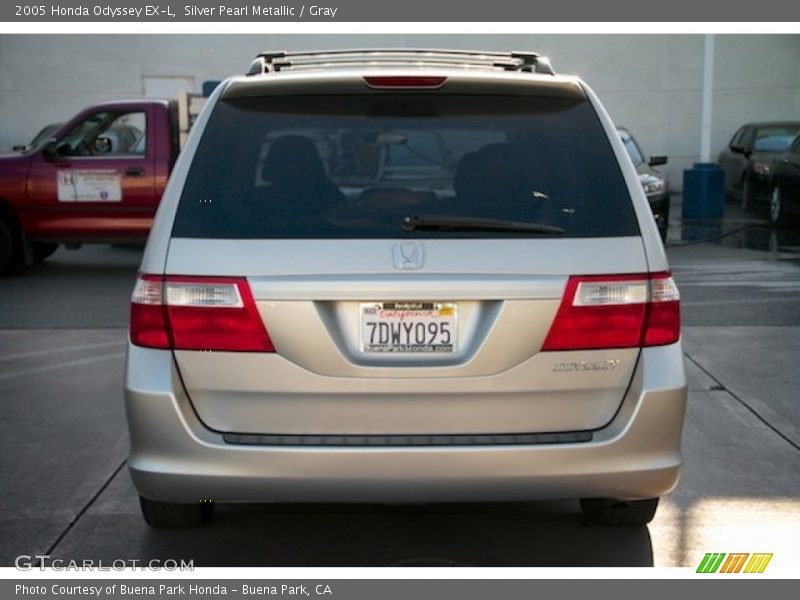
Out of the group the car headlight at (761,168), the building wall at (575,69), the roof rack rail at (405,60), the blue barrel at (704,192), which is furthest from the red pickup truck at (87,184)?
the building wall at (575,69)

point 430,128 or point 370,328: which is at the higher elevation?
point 430,128

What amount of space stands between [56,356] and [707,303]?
5408 mm

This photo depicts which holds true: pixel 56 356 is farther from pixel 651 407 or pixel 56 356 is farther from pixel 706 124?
pixel 706 124

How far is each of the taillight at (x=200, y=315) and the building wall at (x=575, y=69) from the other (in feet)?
61.7

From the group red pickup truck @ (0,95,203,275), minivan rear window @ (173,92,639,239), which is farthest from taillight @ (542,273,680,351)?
red pickup truck @ (0,95,203,275)

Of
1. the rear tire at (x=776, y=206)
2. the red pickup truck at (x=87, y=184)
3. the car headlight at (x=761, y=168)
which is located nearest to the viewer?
the red pickup truck at (x=87, y=184)

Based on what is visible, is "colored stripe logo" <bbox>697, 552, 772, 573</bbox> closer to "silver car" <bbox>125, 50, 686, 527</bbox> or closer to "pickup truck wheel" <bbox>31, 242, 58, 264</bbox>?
"silver car" <bbox>125, 50, 686, 527</bbox>

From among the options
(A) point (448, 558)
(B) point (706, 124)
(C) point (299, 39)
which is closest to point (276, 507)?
(A) point (448, 558)

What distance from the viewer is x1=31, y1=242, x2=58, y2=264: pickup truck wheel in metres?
12.6

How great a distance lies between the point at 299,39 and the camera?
2219 centimetres

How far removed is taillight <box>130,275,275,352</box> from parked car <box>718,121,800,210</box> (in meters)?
14.1

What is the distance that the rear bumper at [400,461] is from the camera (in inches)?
143

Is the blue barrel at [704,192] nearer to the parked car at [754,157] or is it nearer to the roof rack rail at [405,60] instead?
the parked car at [754,157]

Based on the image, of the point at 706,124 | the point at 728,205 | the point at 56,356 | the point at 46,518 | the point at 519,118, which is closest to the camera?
the point at 519,118
